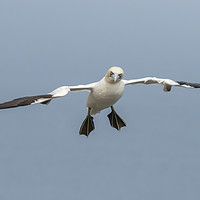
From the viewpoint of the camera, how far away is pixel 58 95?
5602mm

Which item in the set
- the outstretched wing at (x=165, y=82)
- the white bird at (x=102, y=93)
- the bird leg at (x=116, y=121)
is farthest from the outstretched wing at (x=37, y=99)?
the bird leg at (x=116, y=121)

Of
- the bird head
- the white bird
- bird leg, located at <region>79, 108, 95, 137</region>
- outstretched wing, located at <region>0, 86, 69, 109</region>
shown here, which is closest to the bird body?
the white bird

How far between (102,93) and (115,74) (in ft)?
1.35

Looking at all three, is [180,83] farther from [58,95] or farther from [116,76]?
[58,95]

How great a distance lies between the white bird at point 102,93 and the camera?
5492mm

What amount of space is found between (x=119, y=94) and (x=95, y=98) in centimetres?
40

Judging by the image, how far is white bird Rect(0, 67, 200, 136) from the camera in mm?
5492

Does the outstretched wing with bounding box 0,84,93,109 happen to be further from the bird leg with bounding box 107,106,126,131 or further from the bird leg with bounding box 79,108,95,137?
the bird leg with bounding box 107,106,126,131

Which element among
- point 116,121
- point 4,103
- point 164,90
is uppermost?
point 4,103

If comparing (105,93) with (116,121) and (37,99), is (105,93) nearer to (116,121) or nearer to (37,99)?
(37,99)

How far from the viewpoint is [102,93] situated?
6.16 meters

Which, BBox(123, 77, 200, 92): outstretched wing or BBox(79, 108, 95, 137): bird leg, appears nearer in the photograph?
BBox(123, 77, 200, 92): outstretched wing

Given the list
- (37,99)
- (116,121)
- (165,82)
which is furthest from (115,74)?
(116,121)

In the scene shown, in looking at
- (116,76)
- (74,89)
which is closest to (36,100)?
(74,89)
